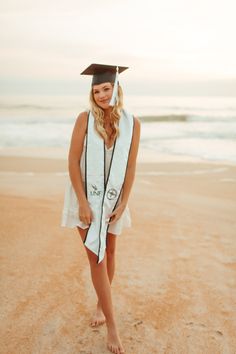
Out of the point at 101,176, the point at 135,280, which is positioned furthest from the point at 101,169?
the point at 135,280

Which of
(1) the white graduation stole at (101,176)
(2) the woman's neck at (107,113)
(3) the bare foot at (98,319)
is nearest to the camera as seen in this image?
(1) the white graduation stole at (101,176)

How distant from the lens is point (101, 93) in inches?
111

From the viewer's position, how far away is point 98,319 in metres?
3.12

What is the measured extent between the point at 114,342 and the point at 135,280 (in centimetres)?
99

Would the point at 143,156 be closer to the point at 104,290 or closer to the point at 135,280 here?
the point at 135,280

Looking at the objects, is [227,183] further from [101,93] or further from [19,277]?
[101,93]

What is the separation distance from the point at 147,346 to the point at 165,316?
38cm

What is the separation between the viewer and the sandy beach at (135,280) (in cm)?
294

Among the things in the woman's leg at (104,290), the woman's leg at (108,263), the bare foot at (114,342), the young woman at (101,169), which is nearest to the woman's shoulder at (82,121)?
the young woman at (101,169)

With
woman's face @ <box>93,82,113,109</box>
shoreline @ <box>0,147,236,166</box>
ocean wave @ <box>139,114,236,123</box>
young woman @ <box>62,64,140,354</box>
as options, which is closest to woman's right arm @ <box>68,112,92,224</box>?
young woman @ <box>62,64,140,354</box>

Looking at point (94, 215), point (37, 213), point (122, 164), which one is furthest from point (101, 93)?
point (37, 213)

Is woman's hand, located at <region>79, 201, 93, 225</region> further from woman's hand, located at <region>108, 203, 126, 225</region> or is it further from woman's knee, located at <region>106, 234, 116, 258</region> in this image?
woman's knee, located at <region>106, 234, 116, 258</region>

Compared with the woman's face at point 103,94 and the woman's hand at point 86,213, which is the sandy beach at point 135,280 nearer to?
the woman's hand at point 86,213

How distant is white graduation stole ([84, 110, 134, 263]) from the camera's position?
2.73m
